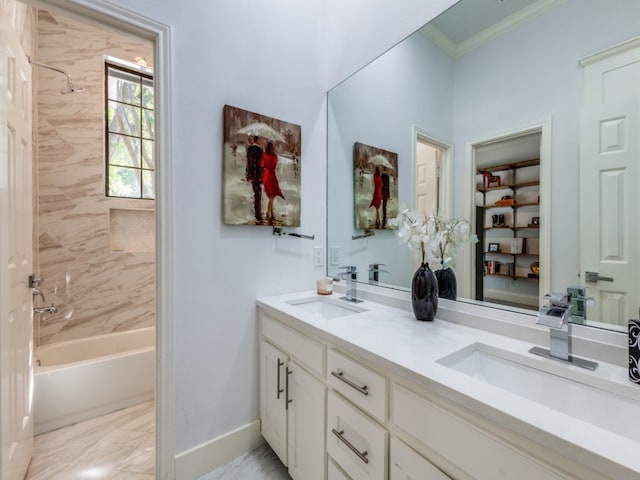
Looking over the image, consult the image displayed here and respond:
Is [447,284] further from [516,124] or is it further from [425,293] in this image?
[516,124]

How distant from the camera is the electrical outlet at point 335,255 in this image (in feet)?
6.33

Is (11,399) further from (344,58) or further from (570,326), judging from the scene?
(344,58)

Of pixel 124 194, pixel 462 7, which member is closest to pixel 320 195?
pixel 462 7

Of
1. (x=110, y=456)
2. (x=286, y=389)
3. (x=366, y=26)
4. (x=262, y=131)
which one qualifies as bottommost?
(x=110, y=456)

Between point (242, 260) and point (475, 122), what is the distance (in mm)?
1287

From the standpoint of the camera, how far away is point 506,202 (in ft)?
3.74

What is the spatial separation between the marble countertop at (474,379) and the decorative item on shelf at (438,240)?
7.4 inches

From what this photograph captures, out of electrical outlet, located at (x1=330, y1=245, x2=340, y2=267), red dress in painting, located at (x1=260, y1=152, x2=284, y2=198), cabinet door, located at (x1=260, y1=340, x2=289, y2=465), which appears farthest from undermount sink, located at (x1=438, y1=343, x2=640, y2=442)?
red dress in painting, located at (x1=260, y1=152, x2=284, y2=198)

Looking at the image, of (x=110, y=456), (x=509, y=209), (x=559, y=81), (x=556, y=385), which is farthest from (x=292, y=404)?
(x=559, y=81)

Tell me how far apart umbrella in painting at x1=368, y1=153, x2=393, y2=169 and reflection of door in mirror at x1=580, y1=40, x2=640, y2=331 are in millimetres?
890

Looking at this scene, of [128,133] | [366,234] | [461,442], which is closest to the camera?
[461,442]

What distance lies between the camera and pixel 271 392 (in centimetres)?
150

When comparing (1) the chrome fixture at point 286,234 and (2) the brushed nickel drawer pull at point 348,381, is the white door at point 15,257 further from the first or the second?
(2) the brushed nickel drawer pull at point 348,381

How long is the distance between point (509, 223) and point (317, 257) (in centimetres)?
109
